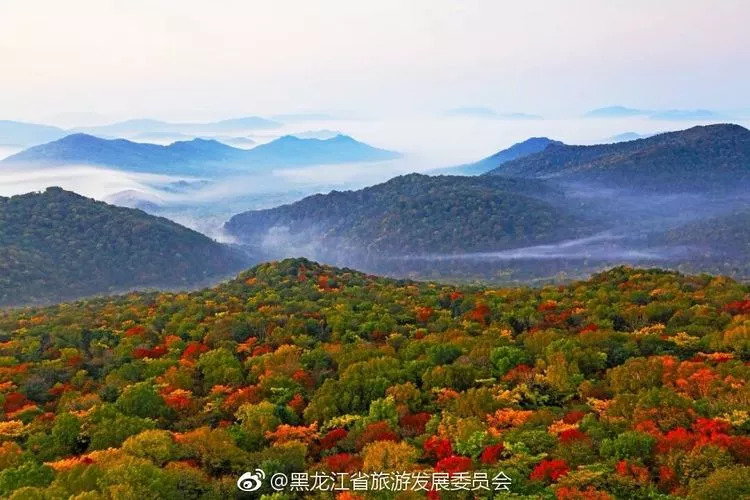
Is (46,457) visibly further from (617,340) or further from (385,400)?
(617,340)

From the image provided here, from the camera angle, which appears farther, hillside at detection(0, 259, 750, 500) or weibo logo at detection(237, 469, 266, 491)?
weibo logo at detection(237, 469, 266, 491)

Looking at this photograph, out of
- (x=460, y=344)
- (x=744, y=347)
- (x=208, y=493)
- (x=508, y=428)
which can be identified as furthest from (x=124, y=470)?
(x=744, y=347)

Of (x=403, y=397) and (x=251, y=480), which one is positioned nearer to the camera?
(x=251, y=480)

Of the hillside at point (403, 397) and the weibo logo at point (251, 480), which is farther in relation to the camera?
the weibo logo at point (251, 480)
